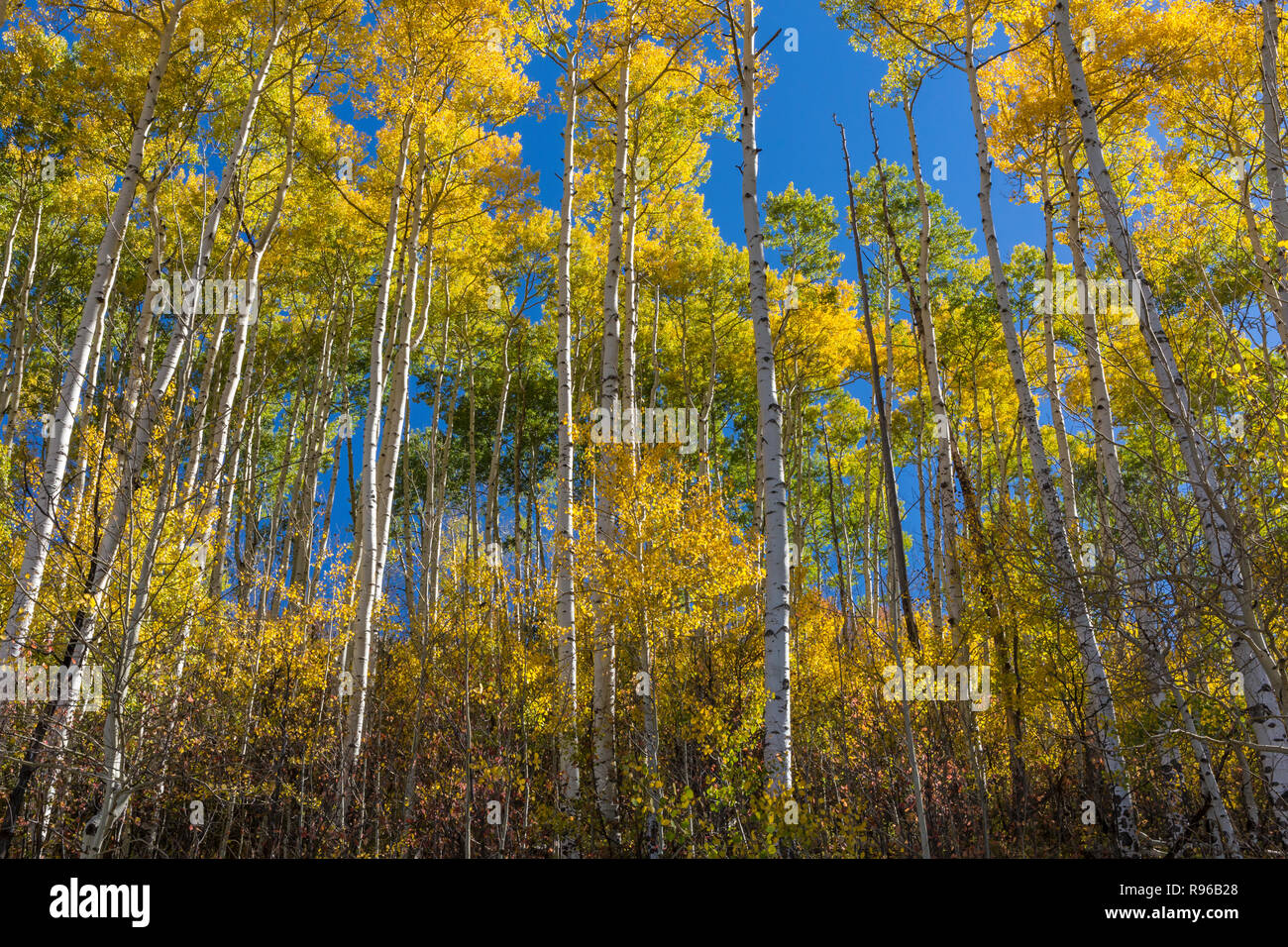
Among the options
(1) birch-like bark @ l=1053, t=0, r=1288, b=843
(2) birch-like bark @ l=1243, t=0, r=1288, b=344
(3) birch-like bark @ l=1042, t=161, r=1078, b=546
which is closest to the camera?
(1) birch-like bark @ l=1053, t=0, r=1288, b=843

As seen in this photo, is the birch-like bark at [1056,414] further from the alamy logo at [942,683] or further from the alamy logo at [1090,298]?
the alamy logo at [942,683]

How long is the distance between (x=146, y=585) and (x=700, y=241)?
12.8 meters

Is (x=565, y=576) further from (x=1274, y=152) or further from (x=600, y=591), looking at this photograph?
(x=1274, y=152)

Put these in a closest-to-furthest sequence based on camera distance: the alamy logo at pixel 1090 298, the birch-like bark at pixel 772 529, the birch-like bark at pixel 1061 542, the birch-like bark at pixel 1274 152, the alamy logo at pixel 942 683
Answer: the alamy logo at pixel 1090 298
the birch-like bark at pixel 772 529
the birch-like bark at pixel 1274 152
the birch-like bark at pixel 1061 542
the alamy logo at pixel 942 683

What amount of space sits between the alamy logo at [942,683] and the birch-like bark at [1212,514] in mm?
2300
